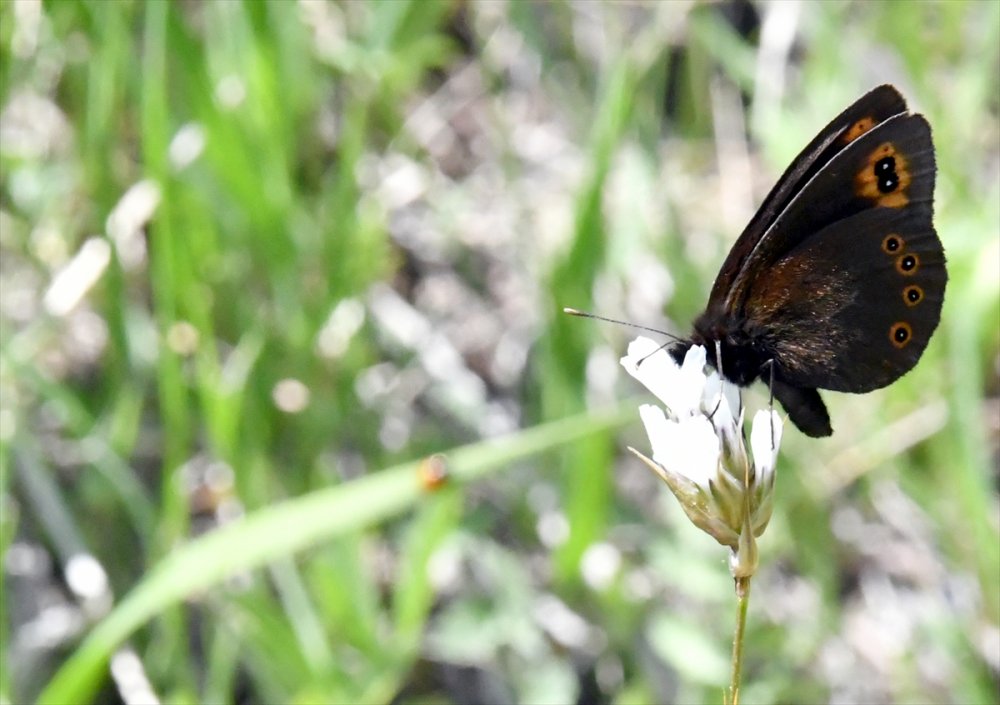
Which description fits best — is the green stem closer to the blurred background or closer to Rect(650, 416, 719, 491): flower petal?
Rect(650, 416, 719, 491): flower petal

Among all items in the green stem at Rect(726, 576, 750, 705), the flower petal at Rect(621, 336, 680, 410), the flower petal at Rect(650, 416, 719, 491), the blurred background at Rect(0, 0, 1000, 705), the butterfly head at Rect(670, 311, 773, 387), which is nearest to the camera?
the green stem at Rect(726, 576, 750, 705)

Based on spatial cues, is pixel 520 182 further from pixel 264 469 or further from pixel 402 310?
pixel 264 469

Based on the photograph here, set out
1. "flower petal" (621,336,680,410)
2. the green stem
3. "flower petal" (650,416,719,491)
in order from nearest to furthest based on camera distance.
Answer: the green stem
"flower petal" (650,416,719,491)
"flower petal" (621,336,680,410)

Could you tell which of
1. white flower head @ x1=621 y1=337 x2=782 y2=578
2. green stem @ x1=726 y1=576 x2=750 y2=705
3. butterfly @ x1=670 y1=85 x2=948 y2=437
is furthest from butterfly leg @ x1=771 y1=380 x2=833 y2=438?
green stem @ x1=726 y1=576 x2=750 y2=705

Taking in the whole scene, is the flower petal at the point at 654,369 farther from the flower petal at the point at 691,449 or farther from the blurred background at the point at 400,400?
the blurred background at the point at 400,400

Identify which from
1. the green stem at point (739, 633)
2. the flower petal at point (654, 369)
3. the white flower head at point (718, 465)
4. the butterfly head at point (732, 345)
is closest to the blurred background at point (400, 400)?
the butterfly head at point (732, 345)

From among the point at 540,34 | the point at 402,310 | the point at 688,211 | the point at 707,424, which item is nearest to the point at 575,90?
the point at 540,34

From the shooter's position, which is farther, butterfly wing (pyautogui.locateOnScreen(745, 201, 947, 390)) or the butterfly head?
the butterfly head
